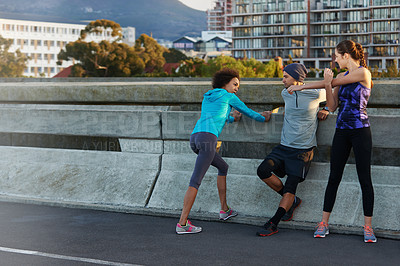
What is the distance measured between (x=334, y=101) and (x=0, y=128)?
17.0ft

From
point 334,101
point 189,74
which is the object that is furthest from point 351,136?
point 189,74

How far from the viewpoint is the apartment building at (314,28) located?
127 m

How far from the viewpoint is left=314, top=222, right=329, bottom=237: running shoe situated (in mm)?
6141

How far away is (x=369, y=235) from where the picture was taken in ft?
19.6

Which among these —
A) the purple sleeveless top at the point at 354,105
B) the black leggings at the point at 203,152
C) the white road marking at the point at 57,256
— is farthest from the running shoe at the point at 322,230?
the white road marking at the point at 57,256

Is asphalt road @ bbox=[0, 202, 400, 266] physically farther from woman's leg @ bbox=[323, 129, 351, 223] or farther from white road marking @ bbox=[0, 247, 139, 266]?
woman's leg @ bbox=[323, 129, 351, 223]

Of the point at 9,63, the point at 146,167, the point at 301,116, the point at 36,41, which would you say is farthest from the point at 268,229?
the point at 36,41

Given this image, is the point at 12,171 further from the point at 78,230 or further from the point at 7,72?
the point at 7,72

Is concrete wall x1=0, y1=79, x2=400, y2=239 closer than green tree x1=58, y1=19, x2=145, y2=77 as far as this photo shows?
Yes

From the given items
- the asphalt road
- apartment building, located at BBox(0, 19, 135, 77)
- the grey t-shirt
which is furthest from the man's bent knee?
apartment building, located at BBox(0, 19, 135, 77)

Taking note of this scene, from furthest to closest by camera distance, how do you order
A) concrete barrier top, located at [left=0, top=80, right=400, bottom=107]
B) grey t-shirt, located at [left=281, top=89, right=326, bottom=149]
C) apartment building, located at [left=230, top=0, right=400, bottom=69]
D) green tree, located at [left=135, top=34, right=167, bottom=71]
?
apartment building, located at [left=230, top=0, right=400, bottom=69] < green tree, located at [left=135, top=34, right=167, bottom=71] < concrete barrier top, located at [left=0, top=80, right=400, bottom=107] < grey t-shirt, located at [left=281, top=89, right=326, bottom=149]

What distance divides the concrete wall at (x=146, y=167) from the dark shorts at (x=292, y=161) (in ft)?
1.74

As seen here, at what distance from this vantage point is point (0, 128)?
8938 mm

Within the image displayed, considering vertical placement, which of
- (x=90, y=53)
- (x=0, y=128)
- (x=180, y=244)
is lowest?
(x=180, y=244)
